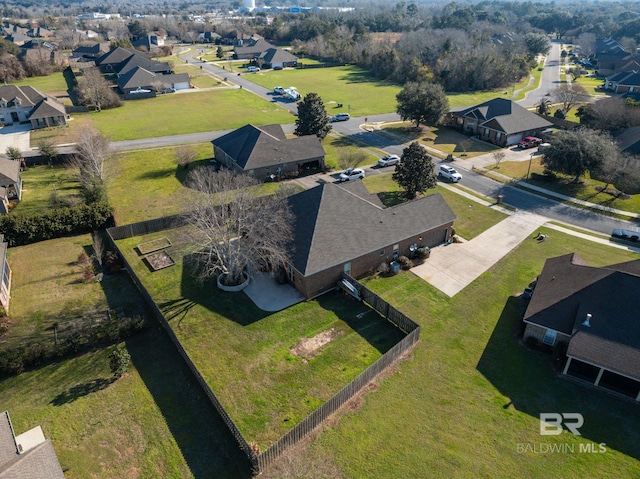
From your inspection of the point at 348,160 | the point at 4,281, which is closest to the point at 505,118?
the point at 348,160

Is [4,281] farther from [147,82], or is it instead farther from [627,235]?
[147,82]

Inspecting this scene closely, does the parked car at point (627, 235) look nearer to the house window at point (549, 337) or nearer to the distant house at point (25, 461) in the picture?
the house window at point (549, 337)

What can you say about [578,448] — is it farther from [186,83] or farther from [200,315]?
[186,83]

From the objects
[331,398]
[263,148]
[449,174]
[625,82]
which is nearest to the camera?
[331,398]

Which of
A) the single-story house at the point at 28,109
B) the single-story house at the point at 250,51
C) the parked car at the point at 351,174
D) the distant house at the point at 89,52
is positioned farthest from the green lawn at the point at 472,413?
the distant house at the point at 89,52

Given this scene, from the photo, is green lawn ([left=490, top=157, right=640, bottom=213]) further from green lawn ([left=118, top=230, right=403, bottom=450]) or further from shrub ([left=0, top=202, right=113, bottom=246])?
shrub ([left=0, top=202, right=113, bottom=246])

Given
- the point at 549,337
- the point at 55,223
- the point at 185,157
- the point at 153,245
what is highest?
the point at 549,337
